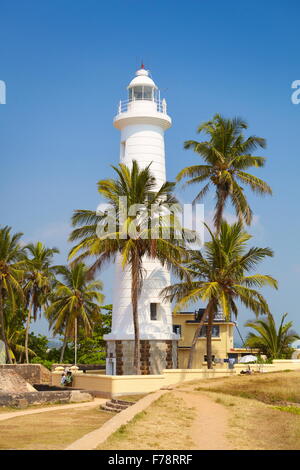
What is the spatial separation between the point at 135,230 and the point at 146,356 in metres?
7.27

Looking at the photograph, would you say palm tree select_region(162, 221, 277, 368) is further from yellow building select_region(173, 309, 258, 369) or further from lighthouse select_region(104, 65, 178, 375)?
yellow building select_region(173, 309, 258, 369)

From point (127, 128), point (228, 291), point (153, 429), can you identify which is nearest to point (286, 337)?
point (228, 291)

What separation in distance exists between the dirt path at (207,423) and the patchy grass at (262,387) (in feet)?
5.79

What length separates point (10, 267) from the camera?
41.6 meters

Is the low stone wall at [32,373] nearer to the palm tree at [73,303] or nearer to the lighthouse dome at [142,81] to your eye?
the palm tree at [73,303]

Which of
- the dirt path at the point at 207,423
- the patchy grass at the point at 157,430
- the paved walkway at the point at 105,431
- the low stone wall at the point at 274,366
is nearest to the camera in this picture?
the paved walkway at the point at 105,431

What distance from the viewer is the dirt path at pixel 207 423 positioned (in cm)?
1554

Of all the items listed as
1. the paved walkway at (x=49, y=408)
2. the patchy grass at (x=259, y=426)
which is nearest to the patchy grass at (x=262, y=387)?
the patchy grass at (x=259, y=426)

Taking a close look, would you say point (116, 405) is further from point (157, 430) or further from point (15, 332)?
point (15, 332)

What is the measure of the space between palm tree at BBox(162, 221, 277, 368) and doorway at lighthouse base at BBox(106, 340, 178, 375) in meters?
2.56

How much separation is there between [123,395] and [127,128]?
14698 mm

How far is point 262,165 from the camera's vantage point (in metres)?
36.7

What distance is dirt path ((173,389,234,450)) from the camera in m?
15.5
